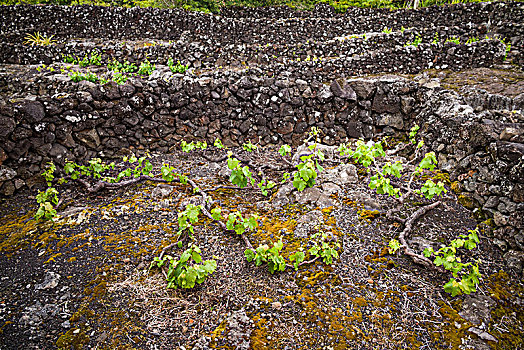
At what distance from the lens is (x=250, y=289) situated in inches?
104

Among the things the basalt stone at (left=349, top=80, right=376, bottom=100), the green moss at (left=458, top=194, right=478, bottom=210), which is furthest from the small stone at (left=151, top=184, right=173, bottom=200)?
the basalt stone at (left=349, top=80, right=376, bottom=100)

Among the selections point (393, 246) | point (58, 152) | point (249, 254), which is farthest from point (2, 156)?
point (393, 246)

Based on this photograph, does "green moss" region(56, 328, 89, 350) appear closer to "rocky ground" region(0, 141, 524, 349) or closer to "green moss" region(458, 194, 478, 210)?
"rocky ground" region(0, 141, 524, 349)

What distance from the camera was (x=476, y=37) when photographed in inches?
352

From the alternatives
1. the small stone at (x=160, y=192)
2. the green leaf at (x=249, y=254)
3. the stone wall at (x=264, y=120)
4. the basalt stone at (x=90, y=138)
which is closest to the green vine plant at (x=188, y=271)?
the green leaf at (x=249, y=254)

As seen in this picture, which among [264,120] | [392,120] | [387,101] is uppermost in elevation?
[387,101]

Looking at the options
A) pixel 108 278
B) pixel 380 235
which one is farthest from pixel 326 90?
pixel 108 278

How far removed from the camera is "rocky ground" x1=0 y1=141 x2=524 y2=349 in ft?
7.29

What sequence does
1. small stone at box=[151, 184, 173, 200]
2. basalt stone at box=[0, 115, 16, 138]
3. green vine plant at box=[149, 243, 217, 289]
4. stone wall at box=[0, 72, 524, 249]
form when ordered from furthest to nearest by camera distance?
basalt stone at box=[0, 115, 16, 138]
small stone at box=[151, 184, 173, 200]
stone wall at box=[0, 72, 524, 249]
green vine plant at box=[149, 243, 217, 289]

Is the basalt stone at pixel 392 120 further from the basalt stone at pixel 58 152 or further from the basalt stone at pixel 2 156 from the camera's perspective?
the basalt stone at pixel 2 156

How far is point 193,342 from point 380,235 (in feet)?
7.43

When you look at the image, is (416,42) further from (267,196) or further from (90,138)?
(90,138)

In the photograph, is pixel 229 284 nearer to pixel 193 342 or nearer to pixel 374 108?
pixel 193 342

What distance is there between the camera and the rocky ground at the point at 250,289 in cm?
222
